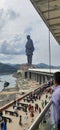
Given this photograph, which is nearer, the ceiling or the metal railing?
the metal railing

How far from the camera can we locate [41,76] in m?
62.2

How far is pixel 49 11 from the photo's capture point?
11.3 feet

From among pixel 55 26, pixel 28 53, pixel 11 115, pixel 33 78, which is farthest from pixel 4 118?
pixel 28 53

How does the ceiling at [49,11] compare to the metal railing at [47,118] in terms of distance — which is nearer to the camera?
the metal railing at [47,118]

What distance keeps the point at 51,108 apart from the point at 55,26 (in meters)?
1.97

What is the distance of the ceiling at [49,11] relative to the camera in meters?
3.19

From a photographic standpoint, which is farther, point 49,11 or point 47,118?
point 49,11

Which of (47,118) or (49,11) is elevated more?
(49,11)

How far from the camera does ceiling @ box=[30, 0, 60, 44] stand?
10.5ft

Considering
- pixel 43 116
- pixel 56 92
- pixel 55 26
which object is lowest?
pixel 43 116

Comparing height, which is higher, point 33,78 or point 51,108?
point 51,108

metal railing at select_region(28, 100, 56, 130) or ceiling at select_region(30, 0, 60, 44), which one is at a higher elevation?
ceiling at select_region(30, 0, 60, 44)

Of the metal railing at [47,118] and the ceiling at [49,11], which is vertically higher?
the ceiling at [49,11]

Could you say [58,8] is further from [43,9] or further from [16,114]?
[16,114]
